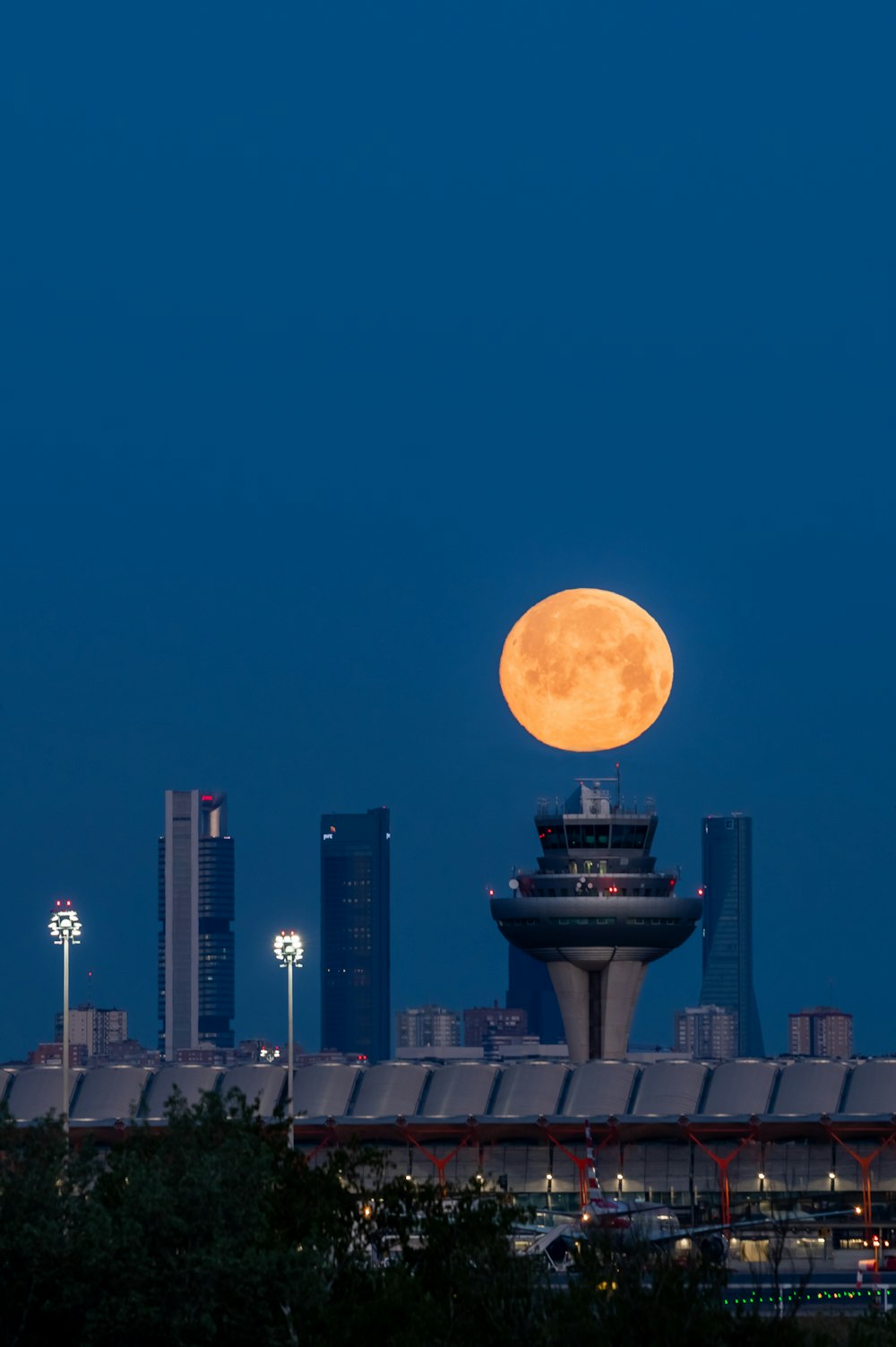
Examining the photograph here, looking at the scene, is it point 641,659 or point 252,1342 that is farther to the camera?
point 641,659

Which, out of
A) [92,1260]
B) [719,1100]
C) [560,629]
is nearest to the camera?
[92,1260]

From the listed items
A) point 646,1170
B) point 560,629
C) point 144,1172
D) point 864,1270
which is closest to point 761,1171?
point 646,1170

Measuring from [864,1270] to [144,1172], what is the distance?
218 feet

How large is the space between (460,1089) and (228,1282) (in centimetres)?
11860

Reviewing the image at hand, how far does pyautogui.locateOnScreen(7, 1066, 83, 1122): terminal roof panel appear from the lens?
176875 millimetres

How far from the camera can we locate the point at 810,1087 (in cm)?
16762

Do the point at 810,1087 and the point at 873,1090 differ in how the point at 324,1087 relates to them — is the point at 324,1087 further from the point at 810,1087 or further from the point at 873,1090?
A: the point at 873,1090

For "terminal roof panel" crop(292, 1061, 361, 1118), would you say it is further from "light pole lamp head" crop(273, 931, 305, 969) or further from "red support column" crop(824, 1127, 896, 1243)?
"light pole lamp head" crop(273, 931, 305, 969)

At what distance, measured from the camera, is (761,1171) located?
158 m

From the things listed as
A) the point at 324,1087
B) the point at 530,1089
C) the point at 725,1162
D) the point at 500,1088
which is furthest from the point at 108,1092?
the point at 725,1162

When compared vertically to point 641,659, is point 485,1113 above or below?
below

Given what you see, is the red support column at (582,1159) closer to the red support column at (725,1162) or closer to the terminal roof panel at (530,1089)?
the red support column at (725,1162)

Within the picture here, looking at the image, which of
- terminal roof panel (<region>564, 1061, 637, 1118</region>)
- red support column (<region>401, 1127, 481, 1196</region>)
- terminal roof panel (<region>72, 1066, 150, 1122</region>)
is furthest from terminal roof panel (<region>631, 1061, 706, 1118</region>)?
terminal roof panel (<region>72, 1066, 150, 1122</region>)

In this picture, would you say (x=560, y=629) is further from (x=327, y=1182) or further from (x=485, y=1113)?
(x=327, y=1182)
